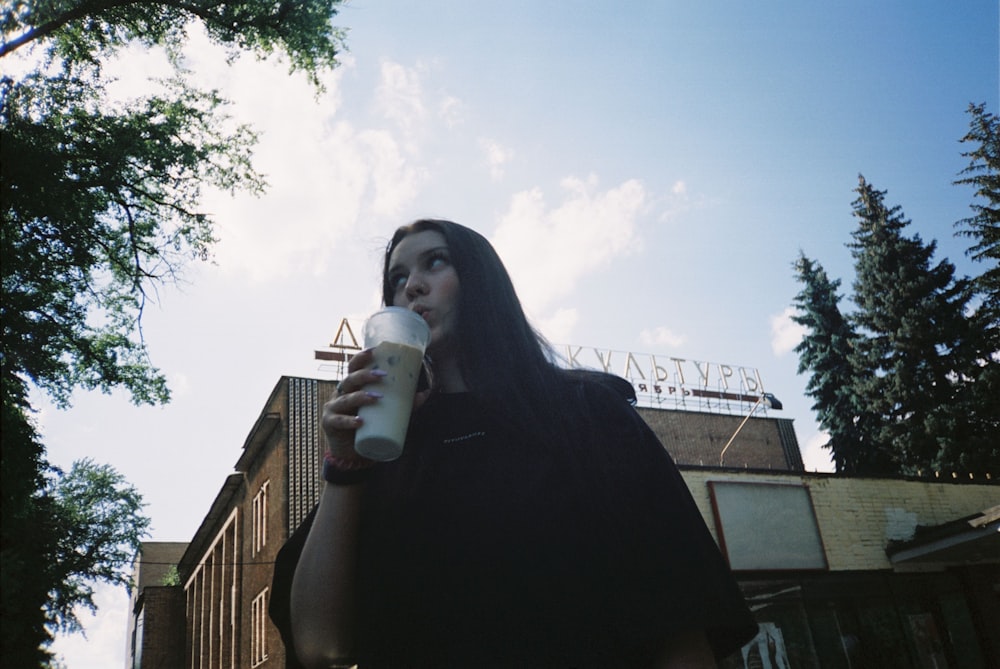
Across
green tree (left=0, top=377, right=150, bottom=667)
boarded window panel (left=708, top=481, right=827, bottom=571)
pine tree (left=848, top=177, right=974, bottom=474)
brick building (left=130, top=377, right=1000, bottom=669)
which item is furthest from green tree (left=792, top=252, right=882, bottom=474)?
green tree (left=0, top=377, right=150, bottom=667)

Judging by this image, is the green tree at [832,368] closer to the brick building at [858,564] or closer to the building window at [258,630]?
the brick building at [858,564]

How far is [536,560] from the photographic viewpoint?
1348 mm

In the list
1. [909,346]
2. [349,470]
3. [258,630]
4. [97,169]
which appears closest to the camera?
[349,470]

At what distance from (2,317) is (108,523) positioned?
33.7 m

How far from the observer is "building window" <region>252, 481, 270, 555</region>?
25312mm

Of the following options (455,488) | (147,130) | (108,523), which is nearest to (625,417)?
(455,488)

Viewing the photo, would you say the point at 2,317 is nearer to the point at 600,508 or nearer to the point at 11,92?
the point at 11,92

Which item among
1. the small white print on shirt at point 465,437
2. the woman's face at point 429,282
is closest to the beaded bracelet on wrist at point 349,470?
the small white print on shirt at point 465,437

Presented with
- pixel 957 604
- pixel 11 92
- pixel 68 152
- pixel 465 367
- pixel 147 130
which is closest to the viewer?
pixel 465 367

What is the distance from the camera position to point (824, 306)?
36875mm

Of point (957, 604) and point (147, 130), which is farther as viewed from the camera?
point (957, 604)

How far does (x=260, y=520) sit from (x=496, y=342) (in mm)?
27050

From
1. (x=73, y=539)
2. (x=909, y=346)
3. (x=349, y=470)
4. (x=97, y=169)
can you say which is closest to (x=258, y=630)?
(x=73, y=539)

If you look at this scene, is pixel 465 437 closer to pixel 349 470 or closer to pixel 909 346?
pixel 349 470
